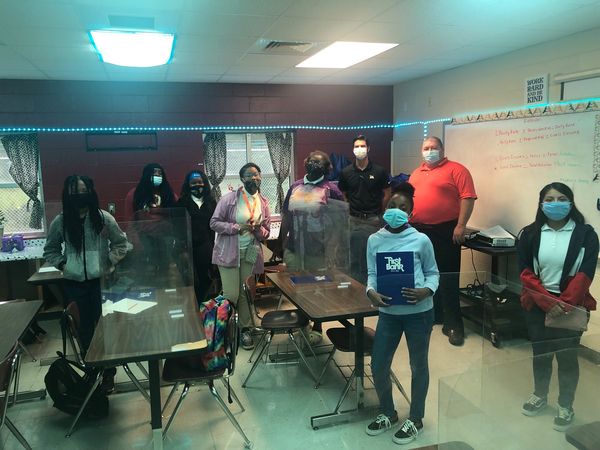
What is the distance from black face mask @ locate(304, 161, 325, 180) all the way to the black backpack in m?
2.28

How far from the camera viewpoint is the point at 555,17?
3096 millimetres

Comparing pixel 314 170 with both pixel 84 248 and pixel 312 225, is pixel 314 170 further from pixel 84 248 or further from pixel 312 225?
pixel 84 248

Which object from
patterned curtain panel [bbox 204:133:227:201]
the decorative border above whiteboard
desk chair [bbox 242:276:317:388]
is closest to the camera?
desk chair [bbox 242:276:317:388]

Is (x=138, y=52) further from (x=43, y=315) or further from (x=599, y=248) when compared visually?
(x=599, y=248)

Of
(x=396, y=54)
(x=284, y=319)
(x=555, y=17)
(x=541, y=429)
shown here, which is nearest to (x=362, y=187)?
(x=396, y=54)

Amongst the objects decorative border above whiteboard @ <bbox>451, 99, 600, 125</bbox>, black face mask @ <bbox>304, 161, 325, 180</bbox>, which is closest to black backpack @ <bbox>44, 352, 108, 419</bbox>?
black face mask @ <bbox>304, 161, 325, 180</bbox>

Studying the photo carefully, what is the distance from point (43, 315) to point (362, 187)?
343 centimetres

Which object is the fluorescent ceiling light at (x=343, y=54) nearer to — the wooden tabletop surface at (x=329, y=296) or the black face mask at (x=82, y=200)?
the wooden tabletop surface at (x=329, y=296)

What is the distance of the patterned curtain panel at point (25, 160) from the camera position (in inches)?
200

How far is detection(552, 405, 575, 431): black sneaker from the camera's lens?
6.37ft

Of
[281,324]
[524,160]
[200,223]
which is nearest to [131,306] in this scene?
[281,324]

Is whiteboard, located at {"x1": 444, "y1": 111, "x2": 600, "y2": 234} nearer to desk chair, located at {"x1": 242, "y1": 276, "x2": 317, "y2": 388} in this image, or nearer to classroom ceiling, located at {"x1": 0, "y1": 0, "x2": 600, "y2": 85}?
classroom ceiling, located at {"x1": 0, "y1": 0, "x2": 600, "y2": 85}

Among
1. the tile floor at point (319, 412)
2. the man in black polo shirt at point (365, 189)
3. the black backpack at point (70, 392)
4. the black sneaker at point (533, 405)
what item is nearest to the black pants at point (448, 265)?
the tile floor at point (319, 412)

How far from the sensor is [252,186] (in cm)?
399
